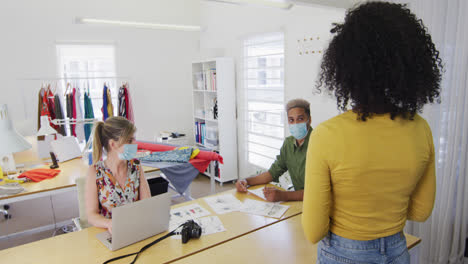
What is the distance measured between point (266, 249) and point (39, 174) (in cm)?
236

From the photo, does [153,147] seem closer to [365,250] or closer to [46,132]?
[46,132]

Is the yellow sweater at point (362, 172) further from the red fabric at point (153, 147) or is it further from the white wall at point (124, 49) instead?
the white wall at point (124, 49)

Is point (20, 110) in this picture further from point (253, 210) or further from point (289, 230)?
point (289, 230)

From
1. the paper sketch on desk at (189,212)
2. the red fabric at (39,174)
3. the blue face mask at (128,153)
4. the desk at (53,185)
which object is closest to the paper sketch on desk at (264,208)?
the paper sketch on desk at (189,212)

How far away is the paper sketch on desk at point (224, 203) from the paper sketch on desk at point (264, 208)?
59mm

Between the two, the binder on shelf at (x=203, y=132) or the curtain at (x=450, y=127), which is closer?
the curtain at (x=450, y=127)

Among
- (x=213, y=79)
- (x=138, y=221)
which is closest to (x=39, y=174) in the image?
(x=138, y=221)

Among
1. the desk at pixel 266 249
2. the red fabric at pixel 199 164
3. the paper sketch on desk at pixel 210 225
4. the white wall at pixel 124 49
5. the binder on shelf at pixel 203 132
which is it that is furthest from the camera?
the binder on shelf at pixel 203 132

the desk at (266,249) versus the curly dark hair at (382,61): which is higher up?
the curly dark hair at (382,61)

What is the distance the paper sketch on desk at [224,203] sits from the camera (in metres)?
2.10

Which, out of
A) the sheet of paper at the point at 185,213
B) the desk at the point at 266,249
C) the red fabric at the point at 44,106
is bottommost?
the desk at the point at 266,249

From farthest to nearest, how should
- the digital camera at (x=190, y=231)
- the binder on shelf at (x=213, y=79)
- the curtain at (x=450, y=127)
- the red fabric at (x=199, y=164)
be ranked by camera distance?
the binder on shelf at (x=213, y=79)
the red fabric at (x=199, y=164)
the curtain at (x=450, y=127)
the digital camera at (x=190, y=231)

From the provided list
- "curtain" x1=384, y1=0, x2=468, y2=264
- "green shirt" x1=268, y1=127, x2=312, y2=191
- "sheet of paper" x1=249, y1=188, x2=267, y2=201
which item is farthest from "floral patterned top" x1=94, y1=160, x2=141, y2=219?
"curtain" x1=384, y1=0, x2=468, y2=264

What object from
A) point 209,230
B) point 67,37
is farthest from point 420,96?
point 67,37
